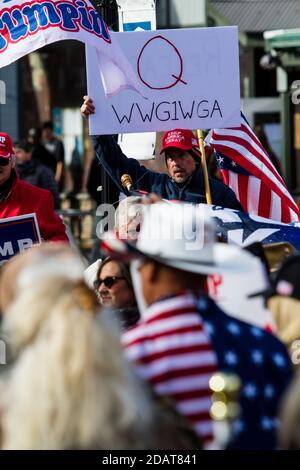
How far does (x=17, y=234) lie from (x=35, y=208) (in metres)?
0.37

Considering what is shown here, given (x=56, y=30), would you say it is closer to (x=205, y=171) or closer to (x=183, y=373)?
(x=205, y=171)

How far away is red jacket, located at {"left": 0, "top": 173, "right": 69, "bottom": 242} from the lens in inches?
285

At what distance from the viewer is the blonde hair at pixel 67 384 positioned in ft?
9.78

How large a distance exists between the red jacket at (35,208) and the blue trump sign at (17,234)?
170mm

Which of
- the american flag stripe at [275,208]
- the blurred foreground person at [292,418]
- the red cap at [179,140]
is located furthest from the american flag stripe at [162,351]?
the american flag stripe at [275,208]

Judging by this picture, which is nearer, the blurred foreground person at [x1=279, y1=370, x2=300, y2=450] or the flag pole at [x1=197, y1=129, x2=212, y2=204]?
the blurred foreground person at [x1=279, y1=370, x2=300, y2=450]

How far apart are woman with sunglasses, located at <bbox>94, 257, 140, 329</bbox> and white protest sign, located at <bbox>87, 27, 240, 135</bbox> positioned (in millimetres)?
1958

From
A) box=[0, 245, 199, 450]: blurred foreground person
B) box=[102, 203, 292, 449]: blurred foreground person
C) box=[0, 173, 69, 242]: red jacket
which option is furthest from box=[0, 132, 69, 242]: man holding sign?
box=[0, 245, 199, 450]: blurred foreground person

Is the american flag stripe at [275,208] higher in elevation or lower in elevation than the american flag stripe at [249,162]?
lower

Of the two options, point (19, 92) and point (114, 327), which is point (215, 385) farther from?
point (19, 92)

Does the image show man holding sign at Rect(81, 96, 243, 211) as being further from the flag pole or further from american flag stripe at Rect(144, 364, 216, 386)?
american flag stripe at Rect(144, 364, 216, 386)

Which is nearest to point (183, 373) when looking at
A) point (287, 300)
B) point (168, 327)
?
point (168, 327)

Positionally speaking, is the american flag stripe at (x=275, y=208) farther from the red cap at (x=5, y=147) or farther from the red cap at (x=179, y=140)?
the red cap at (x=5, y=147)
